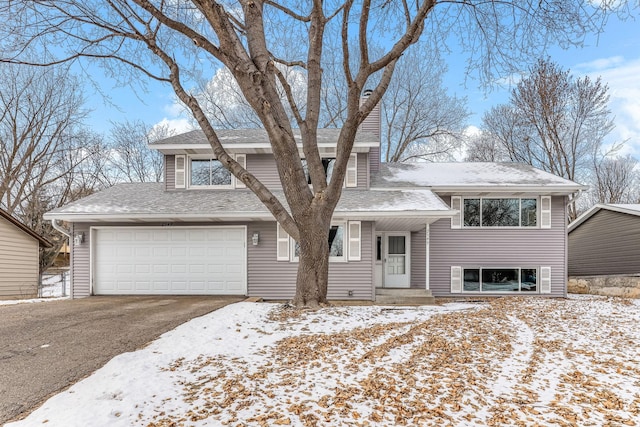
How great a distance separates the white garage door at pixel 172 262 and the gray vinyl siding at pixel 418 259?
16.8 feet

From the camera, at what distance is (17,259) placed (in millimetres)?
14477

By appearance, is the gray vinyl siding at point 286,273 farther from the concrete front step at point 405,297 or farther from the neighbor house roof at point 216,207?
the neighbor house roof at point 216,207

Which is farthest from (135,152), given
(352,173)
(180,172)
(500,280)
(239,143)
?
(500,280)

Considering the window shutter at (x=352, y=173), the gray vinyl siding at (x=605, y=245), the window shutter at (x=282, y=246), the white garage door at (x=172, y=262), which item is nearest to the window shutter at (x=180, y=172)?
the white garage door at (x=172, y=262)

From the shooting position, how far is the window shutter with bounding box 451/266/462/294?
38.3 ft

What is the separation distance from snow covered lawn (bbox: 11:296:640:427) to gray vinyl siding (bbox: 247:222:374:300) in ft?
13.1

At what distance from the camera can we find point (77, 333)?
5.51 meters

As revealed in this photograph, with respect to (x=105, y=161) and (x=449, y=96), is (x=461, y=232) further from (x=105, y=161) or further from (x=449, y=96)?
(x=105, y=161)

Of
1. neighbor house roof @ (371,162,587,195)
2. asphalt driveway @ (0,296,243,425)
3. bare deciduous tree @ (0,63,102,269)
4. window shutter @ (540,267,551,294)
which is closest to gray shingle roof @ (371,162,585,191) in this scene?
neighbor house roof @ (371,162,587,195)

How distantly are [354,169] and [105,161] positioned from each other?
1757 cm

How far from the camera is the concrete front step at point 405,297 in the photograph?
9.92m

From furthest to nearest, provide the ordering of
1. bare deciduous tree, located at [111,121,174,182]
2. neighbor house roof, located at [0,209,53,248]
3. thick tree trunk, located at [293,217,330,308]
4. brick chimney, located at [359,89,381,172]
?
bare deciduous tree, located at [111,121,174,182] → neighbor house roof, located at [0,209,53,248] → brick chimney, located at [359,89,381,172] → thick tree trunk, located at [293,217,330,308]

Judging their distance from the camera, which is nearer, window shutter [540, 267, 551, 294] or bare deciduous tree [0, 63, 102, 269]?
window shutter [540, 267, 551, 294]

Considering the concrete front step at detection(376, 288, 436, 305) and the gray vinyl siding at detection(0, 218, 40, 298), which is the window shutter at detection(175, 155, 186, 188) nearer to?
the concrete front step at detection(376, 288, 436, 305)
